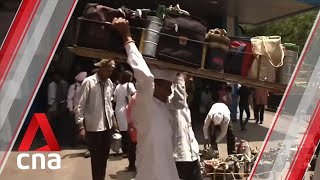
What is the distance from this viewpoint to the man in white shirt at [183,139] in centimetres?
257

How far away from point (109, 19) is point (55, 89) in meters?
5.01

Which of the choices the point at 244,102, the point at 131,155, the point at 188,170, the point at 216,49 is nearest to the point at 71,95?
the point at 131,155

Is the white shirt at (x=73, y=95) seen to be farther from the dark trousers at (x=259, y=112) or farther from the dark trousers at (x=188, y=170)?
the dark trousers at (x=259, y=112)

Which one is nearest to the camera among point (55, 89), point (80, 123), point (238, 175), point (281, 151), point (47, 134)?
point (281, 151)

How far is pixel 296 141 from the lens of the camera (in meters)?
2.26

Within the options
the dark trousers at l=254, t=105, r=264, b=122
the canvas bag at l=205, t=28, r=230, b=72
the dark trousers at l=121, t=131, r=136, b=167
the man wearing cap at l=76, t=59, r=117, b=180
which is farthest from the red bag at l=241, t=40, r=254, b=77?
the dark trousers at l=254, t=105, r=264, b=122

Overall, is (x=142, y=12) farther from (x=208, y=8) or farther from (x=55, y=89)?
(x=208, y=8)

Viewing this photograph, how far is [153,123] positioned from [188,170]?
88cm

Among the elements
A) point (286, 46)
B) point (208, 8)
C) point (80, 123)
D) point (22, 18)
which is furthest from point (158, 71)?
point (208, 8)

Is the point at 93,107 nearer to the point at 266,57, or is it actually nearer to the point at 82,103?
the point at 82,103

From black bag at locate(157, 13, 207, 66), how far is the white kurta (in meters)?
0.20

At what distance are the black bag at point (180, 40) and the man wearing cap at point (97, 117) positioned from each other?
1.76 m

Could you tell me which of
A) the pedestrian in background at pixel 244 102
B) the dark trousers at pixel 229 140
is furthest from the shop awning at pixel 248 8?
the dark trousers at pixel 229 140

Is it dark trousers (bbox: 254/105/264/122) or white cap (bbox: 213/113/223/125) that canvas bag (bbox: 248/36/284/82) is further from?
dark trousers (bbox: 254/105/264/122)
